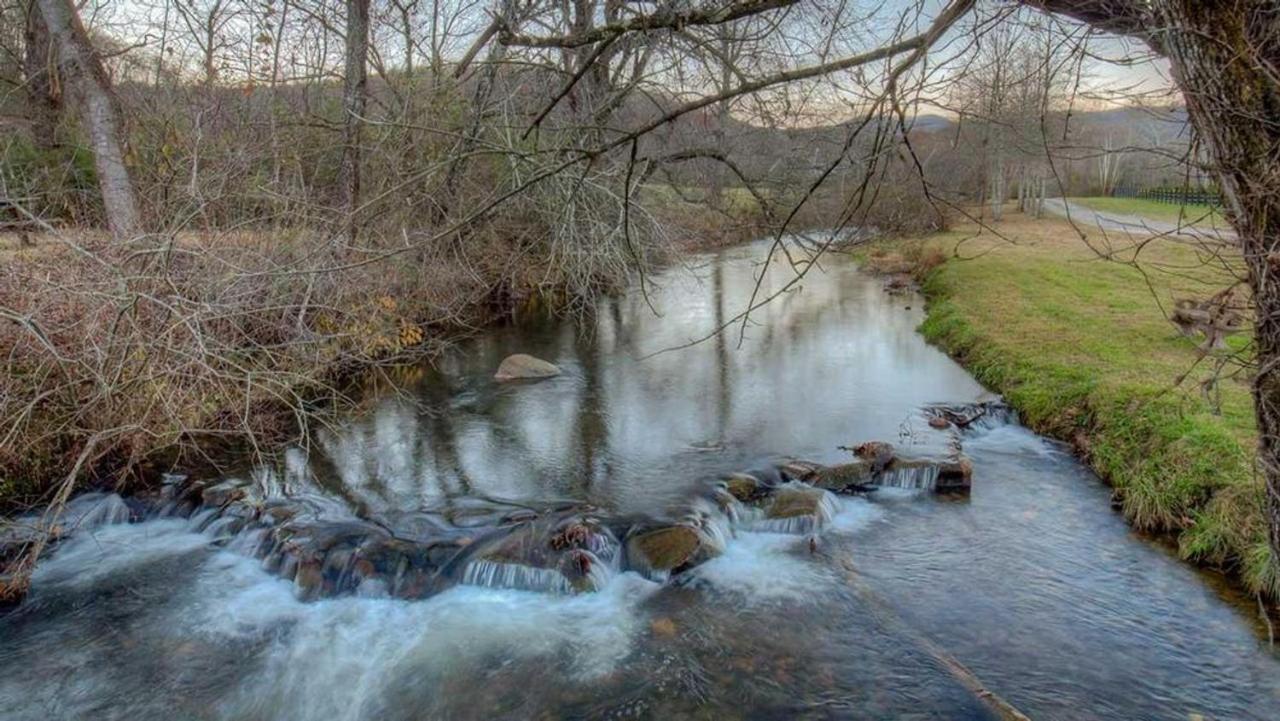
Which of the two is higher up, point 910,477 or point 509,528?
point 910,477

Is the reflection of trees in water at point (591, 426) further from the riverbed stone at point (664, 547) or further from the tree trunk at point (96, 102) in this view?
the tree trunk at point (96, 102)

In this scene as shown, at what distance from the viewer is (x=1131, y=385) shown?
28.7 feet

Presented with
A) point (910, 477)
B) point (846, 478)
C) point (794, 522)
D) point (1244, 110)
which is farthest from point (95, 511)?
point (1244, 110)

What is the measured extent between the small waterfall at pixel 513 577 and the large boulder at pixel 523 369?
5.52 meters

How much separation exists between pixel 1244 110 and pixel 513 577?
566cm

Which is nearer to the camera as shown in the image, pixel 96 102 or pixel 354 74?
pixel 96 102

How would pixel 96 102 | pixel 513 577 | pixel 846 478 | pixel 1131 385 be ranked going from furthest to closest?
1. pixel 96 102
2. pixel 1131 385
3. pixel 846 478
4. pixel 513 577

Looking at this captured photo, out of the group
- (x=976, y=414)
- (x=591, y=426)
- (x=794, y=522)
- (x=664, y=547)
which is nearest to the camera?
(x=664, y=547)

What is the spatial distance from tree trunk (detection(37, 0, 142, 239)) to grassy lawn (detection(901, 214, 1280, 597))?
32.6 ft

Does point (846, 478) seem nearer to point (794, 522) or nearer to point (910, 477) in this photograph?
point (910, 477)

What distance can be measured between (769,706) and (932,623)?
157cm

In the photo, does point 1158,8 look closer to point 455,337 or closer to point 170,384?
point 170,384

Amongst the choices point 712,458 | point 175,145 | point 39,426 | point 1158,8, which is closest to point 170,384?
point 39,426

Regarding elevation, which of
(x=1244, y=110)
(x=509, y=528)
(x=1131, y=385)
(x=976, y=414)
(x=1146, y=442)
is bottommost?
(x=509, y=528)
